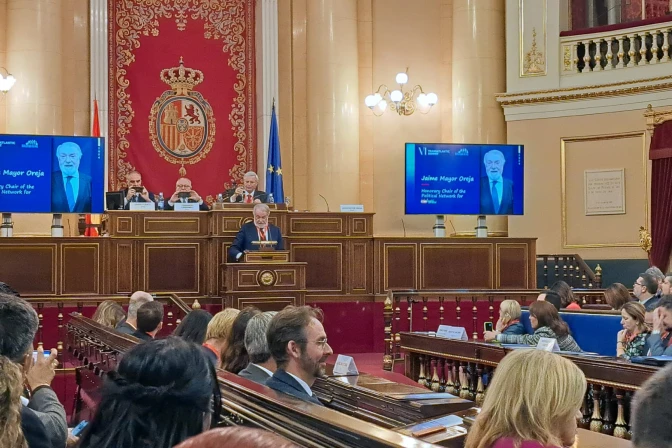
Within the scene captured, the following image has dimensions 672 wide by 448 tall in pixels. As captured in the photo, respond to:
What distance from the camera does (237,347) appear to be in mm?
4328

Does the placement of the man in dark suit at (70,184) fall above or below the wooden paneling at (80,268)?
above

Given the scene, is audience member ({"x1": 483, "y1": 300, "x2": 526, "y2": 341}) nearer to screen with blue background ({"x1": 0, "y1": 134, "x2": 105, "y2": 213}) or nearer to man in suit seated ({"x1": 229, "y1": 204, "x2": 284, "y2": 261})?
man in suit seated ({"x1": 229, "y1": 204, "x2": 284, "y2": 261})

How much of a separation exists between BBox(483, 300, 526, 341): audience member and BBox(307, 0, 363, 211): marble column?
6.35 metres

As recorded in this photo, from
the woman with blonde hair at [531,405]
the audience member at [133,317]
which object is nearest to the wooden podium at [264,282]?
the audience member at [133,317]

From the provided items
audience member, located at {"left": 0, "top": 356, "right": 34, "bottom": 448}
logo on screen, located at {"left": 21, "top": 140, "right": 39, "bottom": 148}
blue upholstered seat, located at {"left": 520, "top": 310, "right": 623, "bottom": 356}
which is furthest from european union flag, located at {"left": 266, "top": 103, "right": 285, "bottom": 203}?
audience member, located at {"left": 0, "top": 356, "right": 34, "bottom": 448}

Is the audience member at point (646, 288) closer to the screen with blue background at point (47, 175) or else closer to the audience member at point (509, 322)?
the audience member at point (509, 322)

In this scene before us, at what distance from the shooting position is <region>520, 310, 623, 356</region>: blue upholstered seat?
7031mm

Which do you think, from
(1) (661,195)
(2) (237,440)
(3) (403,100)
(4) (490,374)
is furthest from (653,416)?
(3) (403,100)

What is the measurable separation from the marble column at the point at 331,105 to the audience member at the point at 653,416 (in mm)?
11920

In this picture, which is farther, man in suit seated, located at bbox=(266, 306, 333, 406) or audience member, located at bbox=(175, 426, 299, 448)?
man in suit seated, located at bbox=(266, 306, 333, 406)

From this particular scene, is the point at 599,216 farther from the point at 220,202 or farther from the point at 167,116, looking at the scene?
the point at 167,116

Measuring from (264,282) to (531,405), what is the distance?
728cm

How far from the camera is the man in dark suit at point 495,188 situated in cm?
1175

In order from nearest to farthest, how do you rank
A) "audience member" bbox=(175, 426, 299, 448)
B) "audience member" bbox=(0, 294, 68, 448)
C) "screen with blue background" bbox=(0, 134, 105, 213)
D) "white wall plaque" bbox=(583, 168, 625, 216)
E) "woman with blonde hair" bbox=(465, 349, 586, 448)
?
"audience member" bbox=(175, 426, 299, 448) < "woman with blonde hair" bbox=(465, 349, 586, 448) < "audience member" bbox=(0, 294, 68, 448) < "screen with blue background" bbox=(0, 134, 105, 213) < "white wall plaque" bbox=(583, 168, 625, 216)
